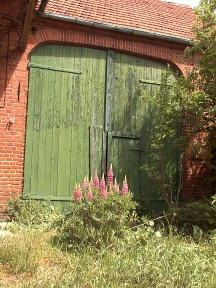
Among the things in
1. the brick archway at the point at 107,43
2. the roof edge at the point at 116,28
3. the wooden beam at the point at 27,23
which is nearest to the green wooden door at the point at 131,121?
the brick archway at the point at 107,43

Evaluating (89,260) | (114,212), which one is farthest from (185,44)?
(89,260)

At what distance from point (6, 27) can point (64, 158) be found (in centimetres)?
299

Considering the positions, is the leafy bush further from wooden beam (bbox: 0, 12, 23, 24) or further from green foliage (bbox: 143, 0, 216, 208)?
wooden beam (bbox: 0, 12, 23, 24)

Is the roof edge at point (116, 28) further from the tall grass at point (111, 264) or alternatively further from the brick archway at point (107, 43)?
the tall grass at point (111, 264)

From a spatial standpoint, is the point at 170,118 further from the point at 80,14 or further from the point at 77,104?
the point at 80,14

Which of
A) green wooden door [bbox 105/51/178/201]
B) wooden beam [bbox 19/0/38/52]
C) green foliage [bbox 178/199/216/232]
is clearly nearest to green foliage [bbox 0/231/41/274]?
green foliage [bbox 178/199/216/232]

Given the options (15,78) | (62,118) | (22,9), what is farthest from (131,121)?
(22,9)

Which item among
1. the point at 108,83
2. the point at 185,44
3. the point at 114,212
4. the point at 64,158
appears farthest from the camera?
the point at 185,44

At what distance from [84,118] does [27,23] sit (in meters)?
2.36

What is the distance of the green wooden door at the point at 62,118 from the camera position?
715 centimetres

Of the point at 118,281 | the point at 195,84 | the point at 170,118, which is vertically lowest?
the point at 118,281

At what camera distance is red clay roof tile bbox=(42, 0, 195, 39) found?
796 cm

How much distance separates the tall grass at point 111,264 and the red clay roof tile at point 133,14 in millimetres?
5374

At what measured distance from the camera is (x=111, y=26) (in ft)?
25.3
